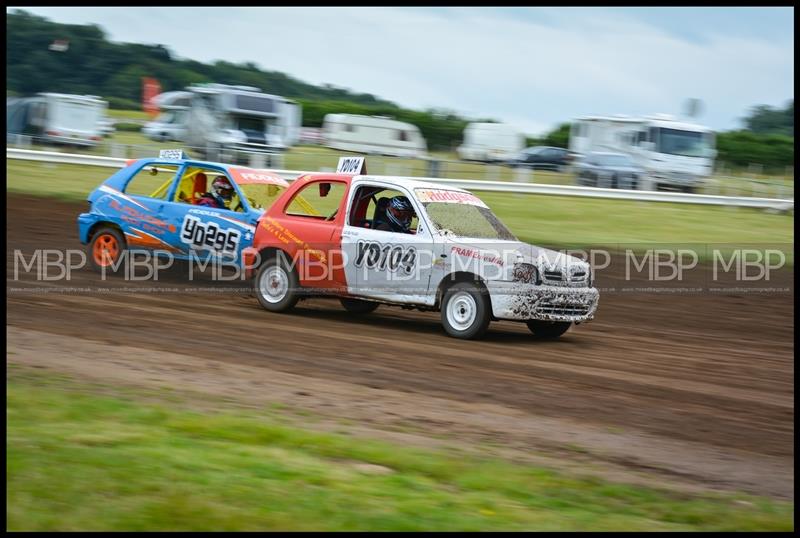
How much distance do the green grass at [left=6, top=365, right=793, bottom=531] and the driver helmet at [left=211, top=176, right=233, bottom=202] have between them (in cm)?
749

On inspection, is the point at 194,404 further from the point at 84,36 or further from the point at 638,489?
the point at 84,36

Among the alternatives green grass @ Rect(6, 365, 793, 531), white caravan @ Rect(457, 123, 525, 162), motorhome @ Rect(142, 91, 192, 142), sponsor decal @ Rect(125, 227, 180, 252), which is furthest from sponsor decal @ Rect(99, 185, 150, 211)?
white caravan @ Rect(457, 123, 525, 162)

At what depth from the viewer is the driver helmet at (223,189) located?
14.0 m

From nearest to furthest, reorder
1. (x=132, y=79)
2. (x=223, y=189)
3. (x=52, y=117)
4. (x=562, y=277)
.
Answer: (x=562, y=277) < (x=223, y=189) < (x=52, y=117) < (x=132, y=79)

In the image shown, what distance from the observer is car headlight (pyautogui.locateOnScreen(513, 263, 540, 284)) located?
34.4 feet

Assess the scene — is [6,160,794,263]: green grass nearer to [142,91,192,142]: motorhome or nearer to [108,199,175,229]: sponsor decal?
[142,91,192,142]: motorhome

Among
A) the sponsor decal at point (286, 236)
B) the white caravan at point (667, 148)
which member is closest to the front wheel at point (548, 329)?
the sponsor decal at point (286, 236)

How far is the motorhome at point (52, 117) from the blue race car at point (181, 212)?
67.6 feet

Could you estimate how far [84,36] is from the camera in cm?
6075

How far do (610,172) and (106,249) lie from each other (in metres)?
18.2

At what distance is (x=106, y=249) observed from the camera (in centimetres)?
1473

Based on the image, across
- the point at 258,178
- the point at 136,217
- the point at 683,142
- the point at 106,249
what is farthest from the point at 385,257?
the point at 683,142

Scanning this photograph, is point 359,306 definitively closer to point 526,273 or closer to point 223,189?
point 223,189

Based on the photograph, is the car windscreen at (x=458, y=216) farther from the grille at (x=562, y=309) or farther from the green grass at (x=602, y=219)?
the green grass at (x=602, y=219)
